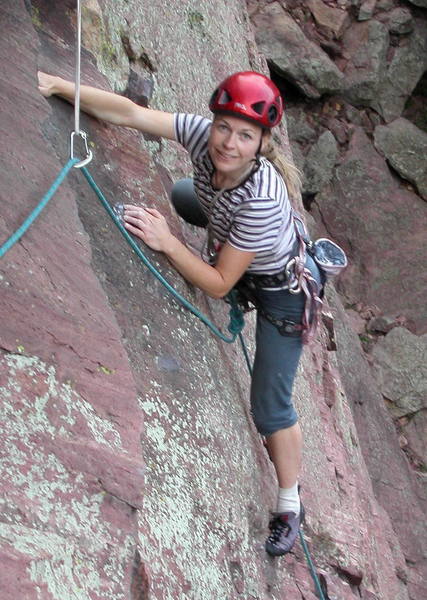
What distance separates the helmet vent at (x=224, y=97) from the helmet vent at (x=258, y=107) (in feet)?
0.38

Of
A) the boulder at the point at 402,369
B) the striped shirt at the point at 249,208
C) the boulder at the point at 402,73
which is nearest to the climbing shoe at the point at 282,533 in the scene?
the striped shirt at the point at 249,208

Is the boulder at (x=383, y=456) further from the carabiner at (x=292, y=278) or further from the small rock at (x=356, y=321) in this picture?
the carabiner at (x=292, y=278)

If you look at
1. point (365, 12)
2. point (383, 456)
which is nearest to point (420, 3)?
point (365, 12)

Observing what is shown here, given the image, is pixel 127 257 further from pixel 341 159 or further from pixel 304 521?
pixel 341 159

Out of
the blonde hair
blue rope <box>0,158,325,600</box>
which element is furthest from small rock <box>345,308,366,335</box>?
the blonde hair

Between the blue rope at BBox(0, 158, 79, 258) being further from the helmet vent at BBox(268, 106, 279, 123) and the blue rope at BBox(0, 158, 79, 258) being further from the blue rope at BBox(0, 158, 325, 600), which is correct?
the helmet vent at BBox(268, 106, 279, 123)

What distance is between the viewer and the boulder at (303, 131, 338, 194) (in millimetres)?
14680

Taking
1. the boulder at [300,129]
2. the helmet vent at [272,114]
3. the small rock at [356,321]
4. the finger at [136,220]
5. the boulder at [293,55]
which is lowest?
the small rock at [356,321]

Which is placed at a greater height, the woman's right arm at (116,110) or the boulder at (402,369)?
the woman's right arm at (116,110)

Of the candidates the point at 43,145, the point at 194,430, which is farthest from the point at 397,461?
the point at 43,145

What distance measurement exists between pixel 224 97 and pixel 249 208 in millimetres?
507

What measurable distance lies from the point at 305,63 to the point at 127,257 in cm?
1130

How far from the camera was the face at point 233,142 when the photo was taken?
3.79m

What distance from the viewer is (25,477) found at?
2.95 metres
